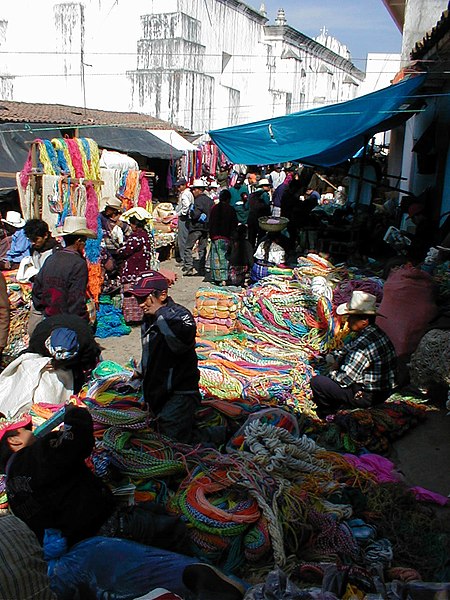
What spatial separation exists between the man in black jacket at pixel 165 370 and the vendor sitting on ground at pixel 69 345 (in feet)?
2.39

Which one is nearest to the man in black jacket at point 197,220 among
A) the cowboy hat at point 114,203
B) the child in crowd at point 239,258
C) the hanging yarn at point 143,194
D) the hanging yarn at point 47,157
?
the child in crowd at point 239,258

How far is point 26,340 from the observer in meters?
6.41

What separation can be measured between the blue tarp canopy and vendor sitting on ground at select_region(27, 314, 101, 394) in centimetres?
423

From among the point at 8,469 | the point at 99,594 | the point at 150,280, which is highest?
the point at 150,280

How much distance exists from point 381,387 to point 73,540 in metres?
2.82

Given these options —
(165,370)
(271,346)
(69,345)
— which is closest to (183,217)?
(271,346)

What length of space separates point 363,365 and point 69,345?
7.56 ft

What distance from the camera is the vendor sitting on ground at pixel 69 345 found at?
443 cm

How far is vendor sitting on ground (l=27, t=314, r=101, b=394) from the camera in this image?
4430mm

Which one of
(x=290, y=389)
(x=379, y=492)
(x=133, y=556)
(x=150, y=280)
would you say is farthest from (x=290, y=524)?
(x=290, y=389)

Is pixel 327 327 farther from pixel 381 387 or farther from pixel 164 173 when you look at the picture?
pixel 164 173

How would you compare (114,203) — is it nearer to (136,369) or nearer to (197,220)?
(197,220)

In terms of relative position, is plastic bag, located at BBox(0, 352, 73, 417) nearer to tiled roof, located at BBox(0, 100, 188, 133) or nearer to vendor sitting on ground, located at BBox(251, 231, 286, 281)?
vendor sitting on ground, located at BBox(251, 231, 286, 281)

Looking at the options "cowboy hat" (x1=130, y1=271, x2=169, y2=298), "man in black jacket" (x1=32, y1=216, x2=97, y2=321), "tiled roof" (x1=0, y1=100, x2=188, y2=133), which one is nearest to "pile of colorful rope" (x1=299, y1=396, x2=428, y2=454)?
"cowboy hat" (x1=130, y1=271, x2=169, y2=298)
